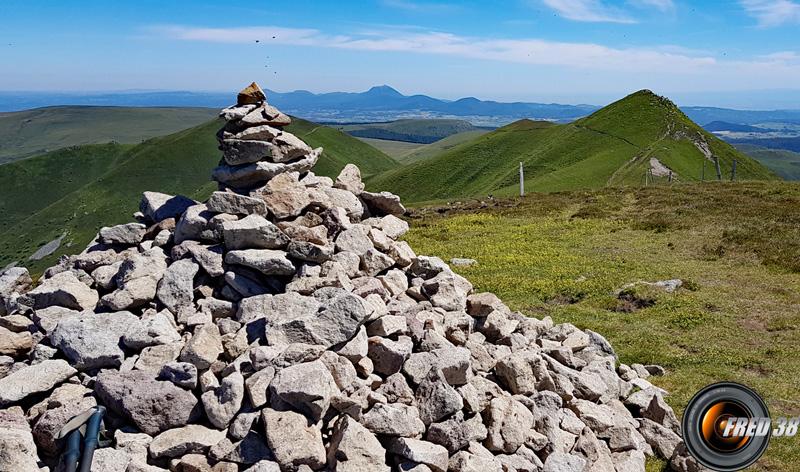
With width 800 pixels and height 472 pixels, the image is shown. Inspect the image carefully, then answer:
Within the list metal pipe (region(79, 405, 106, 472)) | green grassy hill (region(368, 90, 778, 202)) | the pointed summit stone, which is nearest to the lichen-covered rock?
metal pipe (region(79, 405, 106, 472))

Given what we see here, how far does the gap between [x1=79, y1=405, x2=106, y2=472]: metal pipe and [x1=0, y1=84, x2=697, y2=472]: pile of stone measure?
465 mm

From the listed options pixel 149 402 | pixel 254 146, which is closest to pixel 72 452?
pixel 149 402

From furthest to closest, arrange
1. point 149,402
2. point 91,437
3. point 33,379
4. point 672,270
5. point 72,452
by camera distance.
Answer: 1. point 672,270
2. point 33,379
3. point 149,402
4. point 91,437
5. point 72,452

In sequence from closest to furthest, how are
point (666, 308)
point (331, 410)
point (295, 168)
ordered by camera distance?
point (331, 410), point (295, 168), point (666, 308)

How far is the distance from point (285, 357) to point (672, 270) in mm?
21990

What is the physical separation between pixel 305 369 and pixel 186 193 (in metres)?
193

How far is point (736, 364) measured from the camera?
17422 mm

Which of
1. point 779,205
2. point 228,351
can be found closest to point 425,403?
point 228,351

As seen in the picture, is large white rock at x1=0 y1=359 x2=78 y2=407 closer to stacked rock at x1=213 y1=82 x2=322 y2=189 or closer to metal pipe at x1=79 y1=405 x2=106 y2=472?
metal pipe at x1=79 y1=405 x2=106 y2=472

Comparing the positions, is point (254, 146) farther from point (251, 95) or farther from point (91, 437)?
point (91, 437)

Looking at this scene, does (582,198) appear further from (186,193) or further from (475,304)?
(186,193)

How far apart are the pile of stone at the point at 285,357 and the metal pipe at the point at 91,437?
0.47 metres

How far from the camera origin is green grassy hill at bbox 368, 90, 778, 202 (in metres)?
86.0

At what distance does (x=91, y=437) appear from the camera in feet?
31.0
